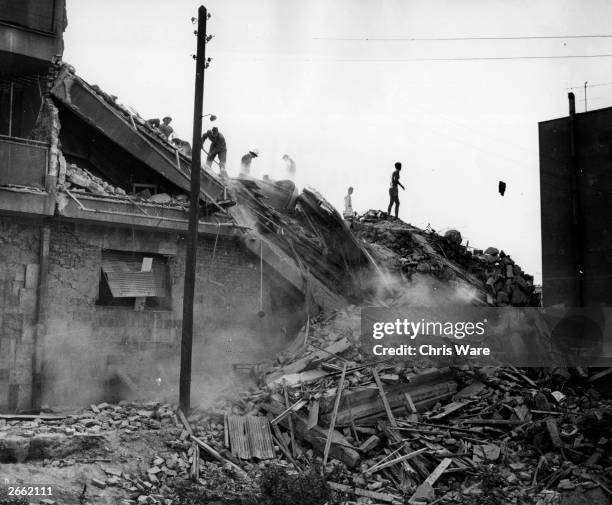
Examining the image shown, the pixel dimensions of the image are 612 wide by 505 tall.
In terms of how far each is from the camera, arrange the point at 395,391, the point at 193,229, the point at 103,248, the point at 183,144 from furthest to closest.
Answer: the point at 183,144
the point at 103,248
the point at 193,229
the point at 395,391

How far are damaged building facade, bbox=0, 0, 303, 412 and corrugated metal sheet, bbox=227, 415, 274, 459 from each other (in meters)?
3.59

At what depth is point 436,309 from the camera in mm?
16453

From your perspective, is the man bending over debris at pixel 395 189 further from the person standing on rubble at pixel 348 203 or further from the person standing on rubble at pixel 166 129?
the person standing on rubble at pixel 166 129

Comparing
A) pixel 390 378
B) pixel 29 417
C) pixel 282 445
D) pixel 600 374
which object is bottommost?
pixel 282 445

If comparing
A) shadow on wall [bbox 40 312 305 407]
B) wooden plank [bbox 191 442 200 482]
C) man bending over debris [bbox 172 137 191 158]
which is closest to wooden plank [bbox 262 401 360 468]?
wooden plank [bbox 191 442 200 482]

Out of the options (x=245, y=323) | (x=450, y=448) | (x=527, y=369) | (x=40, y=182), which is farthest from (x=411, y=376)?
(x=40, y=182)

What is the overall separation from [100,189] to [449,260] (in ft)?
35.9

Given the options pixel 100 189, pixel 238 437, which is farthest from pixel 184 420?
pixel 100 189

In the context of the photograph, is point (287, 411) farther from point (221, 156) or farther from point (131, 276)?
point (221, 156)

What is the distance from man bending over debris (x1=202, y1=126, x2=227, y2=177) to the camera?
1969 cm

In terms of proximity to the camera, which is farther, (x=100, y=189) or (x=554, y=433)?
(x=100, y=189)

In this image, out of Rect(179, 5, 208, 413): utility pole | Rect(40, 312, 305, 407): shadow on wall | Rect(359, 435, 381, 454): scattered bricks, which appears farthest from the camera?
Rect(40, 312, 305, 407): shadow on wall

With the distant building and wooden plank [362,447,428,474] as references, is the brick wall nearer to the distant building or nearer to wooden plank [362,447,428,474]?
wooden plank [362,447,428,474]

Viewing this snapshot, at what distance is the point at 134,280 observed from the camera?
1537 centimetres
